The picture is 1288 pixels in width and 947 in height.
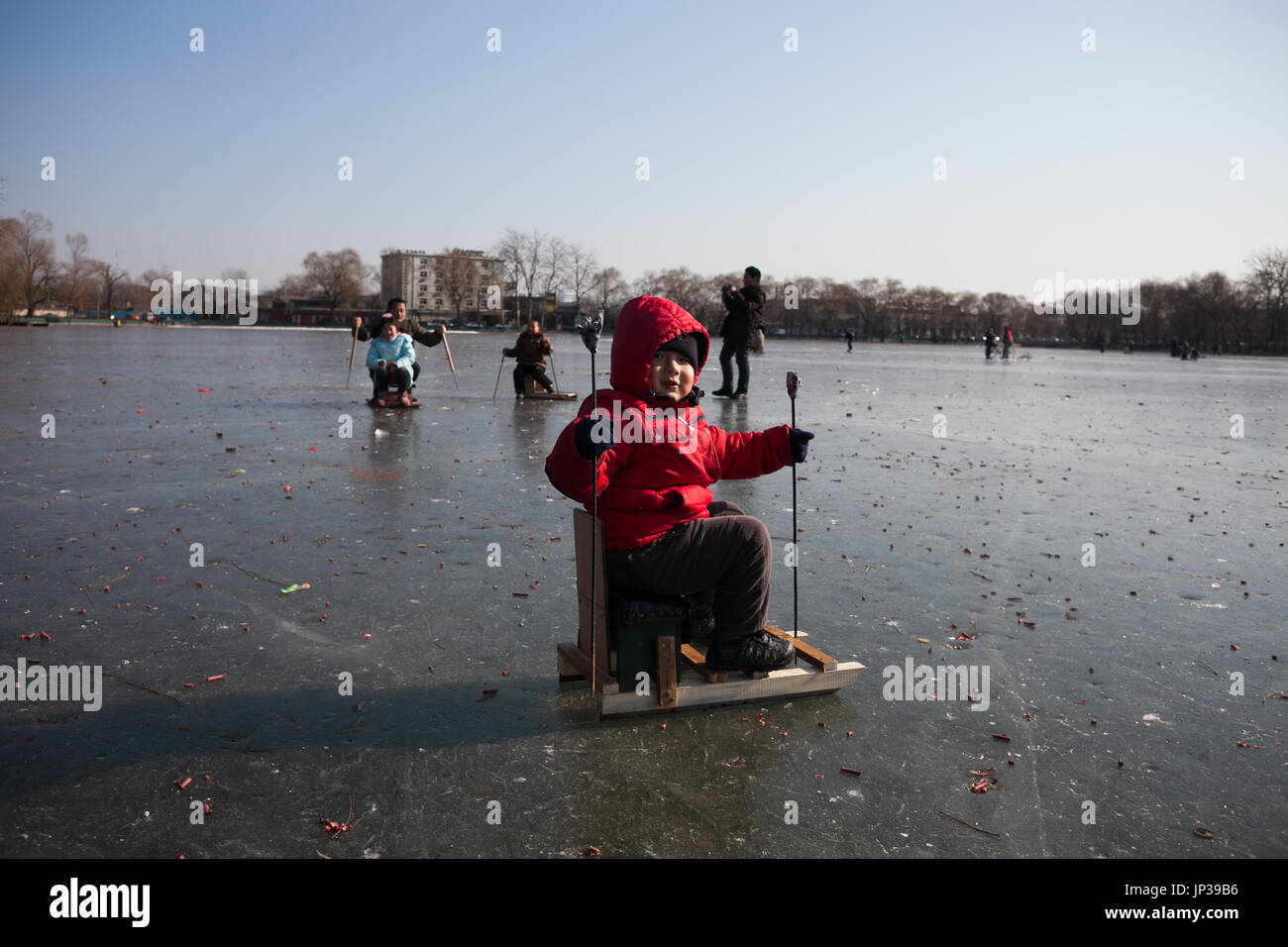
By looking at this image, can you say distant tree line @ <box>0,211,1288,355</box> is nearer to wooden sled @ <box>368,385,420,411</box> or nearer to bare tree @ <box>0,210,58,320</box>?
bare tree @ <box>0,210,58,320</box>

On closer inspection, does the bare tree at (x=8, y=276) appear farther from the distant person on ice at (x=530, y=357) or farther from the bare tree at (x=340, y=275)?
the bare tree at (x=340, y=275)

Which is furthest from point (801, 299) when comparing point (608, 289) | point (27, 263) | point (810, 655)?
point (810, 655)

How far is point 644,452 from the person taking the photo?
3906mm

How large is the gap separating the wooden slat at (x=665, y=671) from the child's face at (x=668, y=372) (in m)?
0.99

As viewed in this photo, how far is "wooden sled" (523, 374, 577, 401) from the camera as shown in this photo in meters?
18.2

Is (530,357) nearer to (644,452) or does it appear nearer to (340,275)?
(644,452)

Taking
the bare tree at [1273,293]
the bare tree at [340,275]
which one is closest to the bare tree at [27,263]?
the bare tree at [340,275]

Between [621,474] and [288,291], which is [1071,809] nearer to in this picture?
[621,474]

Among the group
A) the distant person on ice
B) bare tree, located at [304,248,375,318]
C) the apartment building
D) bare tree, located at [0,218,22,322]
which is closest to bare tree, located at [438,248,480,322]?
the apartment building

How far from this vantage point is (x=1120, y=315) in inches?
5600

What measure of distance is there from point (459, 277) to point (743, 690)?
423ft

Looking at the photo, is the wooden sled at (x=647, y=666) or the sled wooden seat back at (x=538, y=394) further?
the sled wooden seat back at (x=538, y=394)

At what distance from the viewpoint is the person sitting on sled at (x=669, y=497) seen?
3820 mm

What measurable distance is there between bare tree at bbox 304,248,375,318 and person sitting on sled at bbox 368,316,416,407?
13773cm
